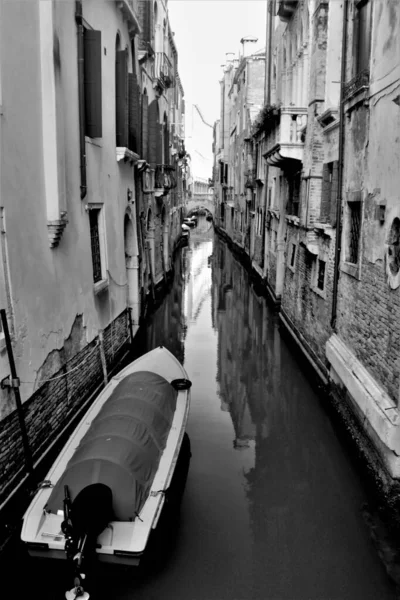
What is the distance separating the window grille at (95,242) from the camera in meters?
8.87

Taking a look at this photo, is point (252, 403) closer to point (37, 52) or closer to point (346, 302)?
point (346, 302)

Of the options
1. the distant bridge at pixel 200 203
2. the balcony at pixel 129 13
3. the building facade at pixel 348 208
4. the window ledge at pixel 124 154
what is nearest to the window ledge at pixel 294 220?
the building facade at pixel 348 208

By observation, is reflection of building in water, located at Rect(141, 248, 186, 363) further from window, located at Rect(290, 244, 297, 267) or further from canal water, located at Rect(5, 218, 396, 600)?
window, located at Rect(290, 244, 297, 267)

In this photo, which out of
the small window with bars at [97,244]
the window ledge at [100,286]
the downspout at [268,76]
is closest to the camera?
the window ledge at [100,286]

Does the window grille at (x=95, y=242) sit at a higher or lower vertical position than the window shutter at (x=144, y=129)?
lower

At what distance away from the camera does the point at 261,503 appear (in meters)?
6.21

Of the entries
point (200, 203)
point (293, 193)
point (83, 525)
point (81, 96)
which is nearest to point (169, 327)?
point (293, 193)

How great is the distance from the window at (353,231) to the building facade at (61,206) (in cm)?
392

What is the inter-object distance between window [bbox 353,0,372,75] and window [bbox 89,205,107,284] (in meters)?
4.50

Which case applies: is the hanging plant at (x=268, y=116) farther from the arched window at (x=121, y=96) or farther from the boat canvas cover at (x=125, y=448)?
the boat canvas cover at (x=125, y=448)

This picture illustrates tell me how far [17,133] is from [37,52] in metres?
1.20

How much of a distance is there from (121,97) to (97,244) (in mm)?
2958

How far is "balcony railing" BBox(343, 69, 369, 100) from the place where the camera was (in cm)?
704

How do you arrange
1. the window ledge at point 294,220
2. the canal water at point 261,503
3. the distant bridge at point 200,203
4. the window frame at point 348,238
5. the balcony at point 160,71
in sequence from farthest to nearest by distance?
the distant bridge at point 200,203, the balcony at point 160,71, the window ledge at point 294,220, the window frame at point 348,238, the canal water at point 261,503
